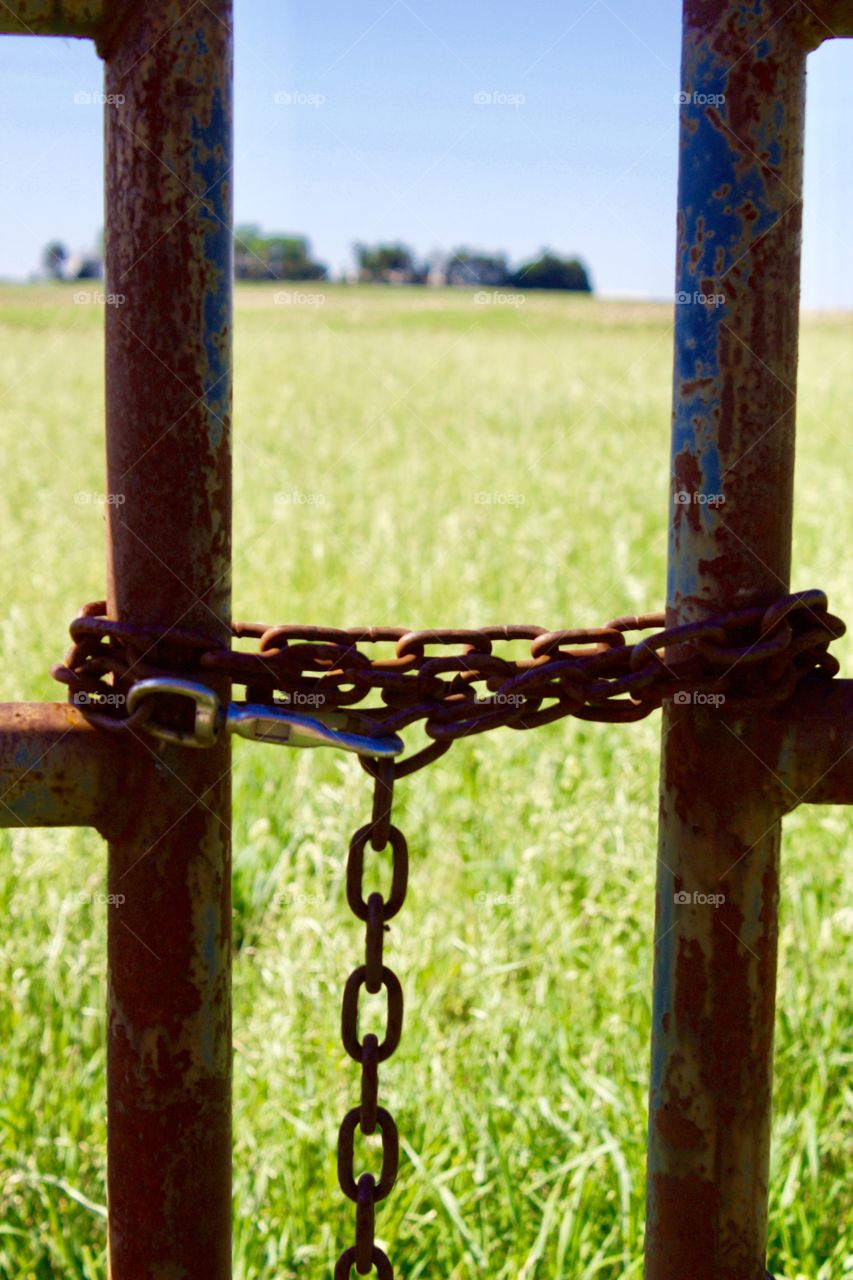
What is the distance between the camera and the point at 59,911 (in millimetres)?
2758

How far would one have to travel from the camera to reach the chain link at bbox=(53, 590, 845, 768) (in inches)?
41.9

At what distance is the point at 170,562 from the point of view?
1.10 m

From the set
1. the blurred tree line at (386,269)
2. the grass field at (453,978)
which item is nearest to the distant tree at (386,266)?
the blurred tree line at (386,269)

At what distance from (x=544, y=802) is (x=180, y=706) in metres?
1.83

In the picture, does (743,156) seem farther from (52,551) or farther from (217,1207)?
(52,551)

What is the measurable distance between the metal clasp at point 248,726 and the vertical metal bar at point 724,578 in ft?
0.89

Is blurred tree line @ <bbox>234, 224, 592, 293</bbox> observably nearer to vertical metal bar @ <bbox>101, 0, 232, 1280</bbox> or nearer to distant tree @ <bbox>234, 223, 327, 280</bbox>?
distant tree @ <bbox>234, 223, 327, 280</bbox>

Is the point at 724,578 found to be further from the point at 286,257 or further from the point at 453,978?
the point at 286,257

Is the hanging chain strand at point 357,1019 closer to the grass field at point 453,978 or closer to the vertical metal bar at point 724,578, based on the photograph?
the vertical metal bar at point 724,578

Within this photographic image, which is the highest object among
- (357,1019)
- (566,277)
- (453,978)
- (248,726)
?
(566,277)

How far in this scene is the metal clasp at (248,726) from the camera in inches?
39.9

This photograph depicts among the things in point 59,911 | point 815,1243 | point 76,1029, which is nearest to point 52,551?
point 59,911

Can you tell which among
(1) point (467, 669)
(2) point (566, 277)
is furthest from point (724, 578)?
(2) point (566, 277)

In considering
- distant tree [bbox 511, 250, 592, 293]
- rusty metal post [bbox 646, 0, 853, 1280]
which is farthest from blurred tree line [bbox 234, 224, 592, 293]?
rusty metal post [bbox 646, 0, 853, 1280]
